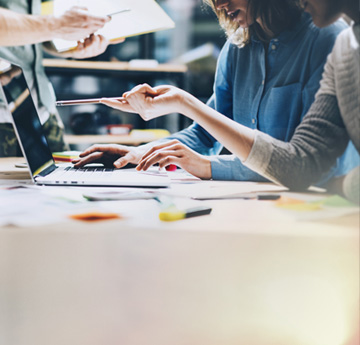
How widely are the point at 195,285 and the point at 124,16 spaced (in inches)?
27.8

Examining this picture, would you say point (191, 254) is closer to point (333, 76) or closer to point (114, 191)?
point (114, 191)

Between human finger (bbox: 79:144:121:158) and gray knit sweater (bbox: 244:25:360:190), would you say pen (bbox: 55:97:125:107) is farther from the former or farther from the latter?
gray knit sweater (bbox: 244:25:360:190)

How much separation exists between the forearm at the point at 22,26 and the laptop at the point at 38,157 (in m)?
0.07

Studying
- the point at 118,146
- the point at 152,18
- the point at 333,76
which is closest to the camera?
the point at 333,76

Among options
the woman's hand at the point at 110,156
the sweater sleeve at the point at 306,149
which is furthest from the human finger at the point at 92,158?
the sweater sleeve at the point at 306,149

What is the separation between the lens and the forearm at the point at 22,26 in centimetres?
92

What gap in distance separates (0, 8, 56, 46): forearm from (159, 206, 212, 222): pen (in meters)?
0.57

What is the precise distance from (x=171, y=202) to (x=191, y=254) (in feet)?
0.59

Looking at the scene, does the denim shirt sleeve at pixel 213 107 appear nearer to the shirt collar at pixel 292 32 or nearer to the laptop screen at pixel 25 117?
the shirt collar at pixel 292 32

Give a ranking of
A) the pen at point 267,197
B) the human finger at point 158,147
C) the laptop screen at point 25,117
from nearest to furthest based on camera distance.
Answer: the pen at point 267,197 → the laptop screen at point 25,117 → the human finger at point 158,147

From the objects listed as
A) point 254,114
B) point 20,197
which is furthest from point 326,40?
point 20,197

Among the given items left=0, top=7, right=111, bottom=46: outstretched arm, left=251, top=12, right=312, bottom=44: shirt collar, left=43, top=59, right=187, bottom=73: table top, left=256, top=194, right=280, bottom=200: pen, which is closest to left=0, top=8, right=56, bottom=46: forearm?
Result: left=0, top=7, right=111, bottom=46: outstretched arm

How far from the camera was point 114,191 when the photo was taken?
846 mm

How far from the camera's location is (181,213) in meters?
0.66
